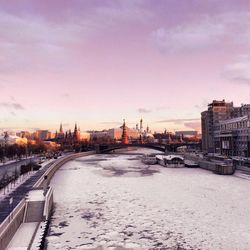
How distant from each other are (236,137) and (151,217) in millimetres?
69813

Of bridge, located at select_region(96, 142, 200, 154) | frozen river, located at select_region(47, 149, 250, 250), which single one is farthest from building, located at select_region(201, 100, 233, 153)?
frozen river, located at select_region(47, 149, 250, 250)

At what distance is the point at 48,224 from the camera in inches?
950

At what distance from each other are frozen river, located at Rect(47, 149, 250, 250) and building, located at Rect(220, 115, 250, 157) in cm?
4253

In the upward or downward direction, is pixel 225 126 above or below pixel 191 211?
above

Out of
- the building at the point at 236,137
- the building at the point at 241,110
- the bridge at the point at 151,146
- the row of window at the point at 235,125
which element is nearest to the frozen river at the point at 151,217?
the building at the point at 236,137

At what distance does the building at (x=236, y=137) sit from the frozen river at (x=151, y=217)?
42.5 metres

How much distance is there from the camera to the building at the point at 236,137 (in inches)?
3273

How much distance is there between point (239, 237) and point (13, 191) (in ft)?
75.7

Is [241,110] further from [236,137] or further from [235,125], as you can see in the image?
[236,137]

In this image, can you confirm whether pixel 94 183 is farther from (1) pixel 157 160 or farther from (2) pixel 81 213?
(1) pixel 157 160

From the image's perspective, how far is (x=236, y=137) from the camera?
89.9 meters

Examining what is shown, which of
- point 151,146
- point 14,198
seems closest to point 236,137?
point 151,146

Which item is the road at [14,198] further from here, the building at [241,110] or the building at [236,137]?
the building at [241,110]

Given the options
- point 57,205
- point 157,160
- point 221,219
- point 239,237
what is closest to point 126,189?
point 57,205
